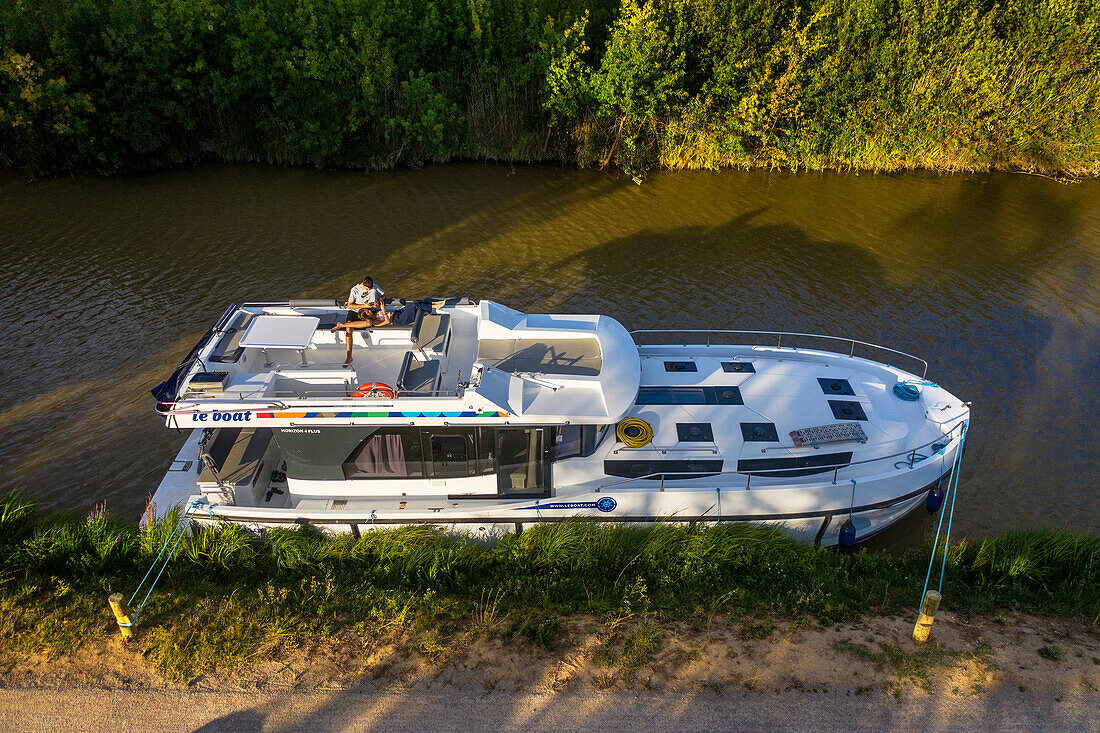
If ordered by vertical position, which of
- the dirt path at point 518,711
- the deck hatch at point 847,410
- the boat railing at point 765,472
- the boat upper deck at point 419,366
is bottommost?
the dirt path at point 518,711

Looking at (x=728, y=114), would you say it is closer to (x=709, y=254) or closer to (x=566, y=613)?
(x=709, y=254)

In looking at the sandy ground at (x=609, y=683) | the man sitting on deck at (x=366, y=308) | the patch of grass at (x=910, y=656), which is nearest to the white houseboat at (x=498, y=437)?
the man sitting on deck at (x=366, y=308)

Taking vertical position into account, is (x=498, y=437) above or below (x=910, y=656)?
above

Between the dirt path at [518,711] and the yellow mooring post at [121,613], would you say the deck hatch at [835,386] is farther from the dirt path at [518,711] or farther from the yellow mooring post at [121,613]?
the yellow mooring post at [121,613]

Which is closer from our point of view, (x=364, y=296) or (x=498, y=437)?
(x=498, y=437)

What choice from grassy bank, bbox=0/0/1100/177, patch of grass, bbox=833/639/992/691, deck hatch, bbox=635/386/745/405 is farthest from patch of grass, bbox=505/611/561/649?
grassy bank, bbox=0/0/1100/177

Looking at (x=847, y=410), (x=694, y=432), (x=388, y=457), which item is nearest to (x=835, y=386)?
(x=847, y=410)

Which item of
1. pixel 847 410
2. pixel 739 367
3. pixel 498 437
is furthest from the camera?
pixel 739 367

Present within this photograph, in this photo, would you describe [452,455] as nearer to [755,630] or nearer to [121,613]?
[121,613]
